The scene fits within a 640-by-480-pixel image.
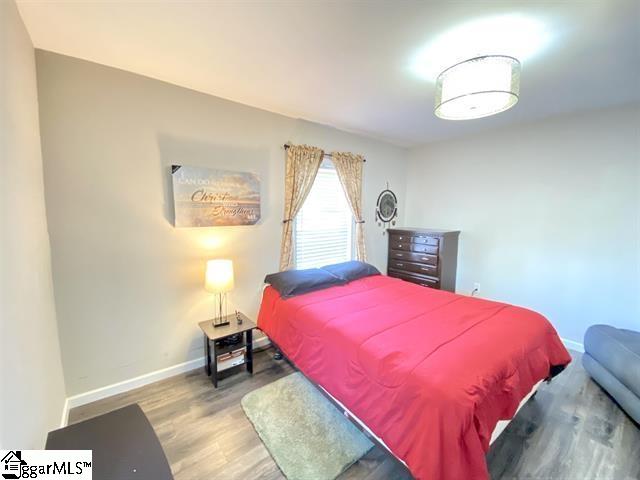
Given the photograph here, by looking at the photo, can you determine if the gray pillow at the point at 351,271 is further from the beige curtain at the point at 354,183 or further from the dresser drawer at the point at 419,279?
the dresser drawer at the point at 419,279

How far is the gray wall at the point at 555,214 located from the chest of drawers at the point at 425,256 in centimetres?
26

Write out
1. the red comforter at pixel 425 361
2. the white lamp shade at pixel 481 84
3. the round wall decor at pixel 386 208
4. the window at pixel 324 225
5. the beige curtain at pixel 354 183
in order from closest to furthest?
1. the red comforter at pixel 425 361
2. the white lamp shade at pixel 481 84
3. the window at pixel 324 225
4. the beige curtain at pixel 354 183
5. the round wall decor at pixel 386 208

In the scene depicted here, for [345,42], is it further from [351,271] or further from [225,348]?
[225,348]

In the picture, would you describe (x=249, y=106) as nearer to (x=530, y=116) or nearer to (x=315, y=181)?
(x=315, y=181)

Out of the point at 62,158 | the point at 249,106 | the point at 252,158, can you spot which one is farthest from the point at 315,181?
the point at 62,158

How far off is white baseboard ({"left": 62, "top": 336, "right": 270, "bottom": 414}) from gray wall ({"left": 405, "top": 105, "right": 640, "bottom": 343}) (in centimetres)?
359

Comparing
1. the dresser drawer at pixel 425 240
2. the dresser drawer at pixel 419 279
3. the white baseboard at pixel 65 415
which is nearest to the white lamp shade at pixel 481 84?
the dresser drawer at pixel 425 240

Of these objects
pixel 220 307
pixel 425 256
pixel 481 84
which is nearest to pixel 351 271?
pixel 425 256

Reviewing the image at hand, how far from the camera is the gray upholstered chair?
1818mm

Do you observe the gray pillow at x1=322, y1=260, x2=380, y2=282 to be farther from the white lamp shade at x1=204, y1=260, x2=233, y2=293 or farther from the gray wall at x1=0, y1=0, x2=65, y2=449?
the gray wall at x1=0, y1=0, x2=65, y2=449

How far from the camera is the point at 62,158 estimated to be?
181 centimetres

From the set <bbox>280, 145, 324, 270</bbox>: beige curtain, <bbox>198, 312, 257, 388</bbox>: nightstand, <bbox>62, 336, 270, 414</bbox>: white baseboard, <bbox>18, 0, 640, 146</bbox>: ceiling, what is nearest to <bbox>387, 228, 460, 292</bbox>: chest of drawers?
<bbox>280, 145, 324, 270</bbox>: beige curtain

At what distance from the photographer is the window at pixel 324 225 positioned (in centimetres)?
319

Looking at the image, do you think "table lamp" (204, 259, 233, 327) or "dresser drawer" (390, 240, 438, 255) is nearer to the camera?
"table lamp" (204, 259, 233, 327)
